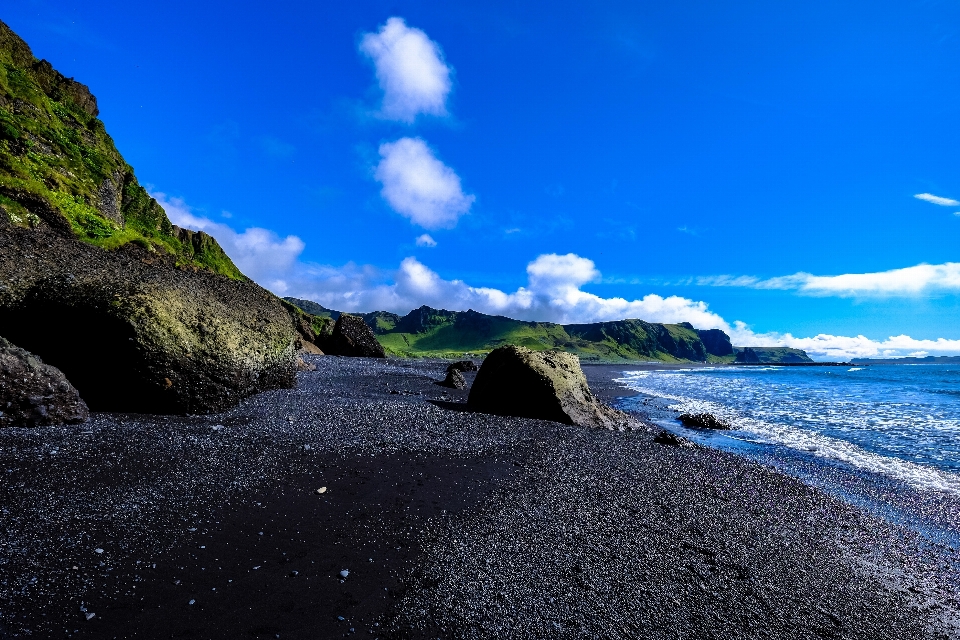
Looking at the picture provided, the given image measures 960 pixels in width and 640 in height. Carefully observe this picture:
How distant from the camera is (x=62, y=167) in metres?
42.1

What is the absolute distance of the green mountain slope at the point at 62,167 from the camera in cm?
3009

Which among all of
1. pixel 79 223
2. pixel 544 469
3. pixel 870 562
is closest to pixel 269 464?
pixel 544 469

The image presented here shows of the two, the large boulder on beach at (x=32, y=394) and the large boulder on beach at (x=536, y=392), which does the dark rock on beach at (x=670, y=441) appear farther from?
the large boulder on beach at (x=32, y=394)

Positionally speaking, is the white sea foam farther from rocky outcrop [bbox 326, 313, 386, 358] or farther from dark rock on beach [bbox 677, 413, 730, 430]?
rocky outcrop [bbox 326, 313, 386, 358]

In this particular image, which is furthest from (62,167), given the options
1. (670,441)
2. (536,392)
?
(670,441)

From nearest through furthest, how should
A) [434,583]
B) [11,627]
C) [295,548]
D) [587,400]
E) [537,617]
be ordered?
[11,627] < [537,617] < [434,583] < [295,548] < [587,400]

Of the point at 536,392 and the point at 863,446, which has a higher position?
the point at 536,392

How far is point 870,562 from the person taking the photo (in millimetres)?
6512

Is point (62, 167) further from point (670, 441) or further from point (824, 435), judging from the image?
point (824, 435)

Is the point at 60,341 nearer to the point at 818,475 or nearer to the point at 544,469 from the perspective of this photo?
the point at 544,469

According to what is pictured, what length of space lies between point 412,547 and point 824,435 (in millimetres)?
19341

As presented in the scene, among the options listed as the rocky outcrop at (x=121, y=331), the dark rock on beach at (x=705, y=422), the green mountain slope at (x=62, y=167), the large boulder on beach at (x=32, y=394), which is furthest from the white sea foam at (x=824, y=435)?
the green mountain slope at (x=62, y=167)

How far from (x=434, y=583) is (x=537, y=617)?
128 centimetres

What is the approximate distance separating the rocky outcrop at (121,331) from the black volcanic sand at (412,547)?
44.4 inches
